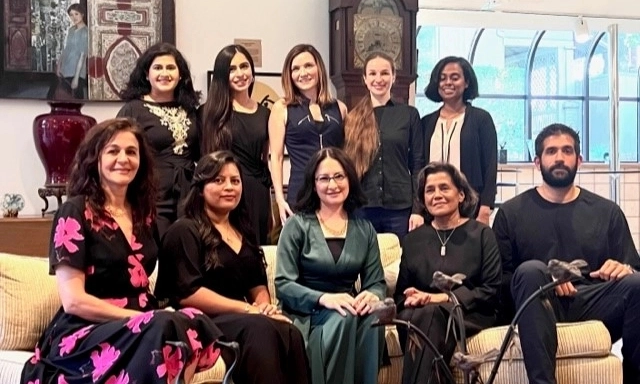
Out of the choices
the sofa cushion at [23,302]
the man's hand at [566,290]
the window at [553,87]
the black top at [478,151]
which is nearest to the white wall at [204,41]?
the black top at [478,151]

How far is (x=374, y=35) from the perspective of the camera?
474 centimetres

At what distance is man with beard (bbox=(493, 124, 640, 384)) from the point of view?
3.07 meters

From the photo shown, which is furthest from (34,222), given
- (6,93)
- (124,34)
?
(124,34)

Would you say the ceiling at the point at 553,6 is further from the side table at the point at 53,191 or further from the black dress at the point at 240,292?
the black dress at the point at 240,292

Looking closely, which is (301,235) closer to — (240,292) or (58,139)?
(240,292)

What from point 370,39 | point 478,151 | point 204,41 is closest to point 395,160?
point 478,151

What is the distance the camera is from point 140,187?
8.91 ft

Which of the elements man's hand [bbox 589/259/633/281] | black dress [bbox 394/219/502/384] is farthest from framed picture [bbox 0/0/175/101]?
man's hand [bbox 589/259/633/281]

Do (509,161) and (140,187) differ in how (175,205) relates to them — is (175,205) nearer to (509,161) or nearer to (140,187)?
(140,187)

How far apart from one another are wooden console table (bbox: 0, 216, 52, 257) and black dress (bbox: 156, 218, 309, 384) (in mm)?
1335

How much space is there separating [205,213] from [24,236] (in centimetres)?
141

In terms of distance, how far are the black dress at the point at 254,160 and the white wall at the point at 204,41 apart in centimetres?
131

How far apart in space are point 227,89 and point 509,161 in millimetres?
6092

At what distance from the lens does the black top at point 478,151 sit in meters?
3.76
